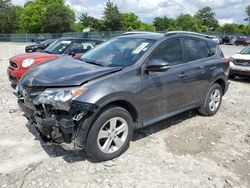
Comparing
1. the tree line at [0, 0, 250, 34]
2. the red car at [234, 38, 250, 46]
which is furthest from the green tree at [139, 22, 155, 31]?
the red car at [234, 38, 250, 46]

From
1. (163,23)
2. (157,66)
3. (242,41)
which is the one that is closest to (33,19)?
(163,23)

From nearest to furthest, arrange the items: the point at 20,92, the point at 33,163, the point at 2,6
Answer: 1. the point at 33,163
2. the point at 20,92
3. the point at 2,6

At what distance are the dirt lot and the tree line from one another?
194 feet

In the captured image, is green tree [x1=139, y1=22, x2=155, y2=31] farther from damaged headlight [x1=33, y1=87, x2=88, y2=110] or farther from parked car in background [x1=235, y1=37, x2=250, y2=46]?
damaged headlight [x1=33, y1=87, x2=88, y2=110]

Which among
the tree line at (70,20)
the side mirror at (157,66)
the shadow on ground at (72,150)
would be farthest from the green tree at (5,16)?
the side mirror at (157,66)

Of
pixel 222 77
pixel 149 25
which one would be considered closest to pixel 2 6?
pixel 149 25

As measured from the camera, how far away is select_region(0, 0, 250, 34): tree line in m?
64.0

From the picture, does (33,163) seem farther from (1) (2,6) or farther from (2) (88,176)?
(1) (2,6)

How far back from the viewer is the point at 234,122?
20.3 feet

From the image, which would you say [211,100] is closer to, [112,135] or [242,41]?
[112,135]

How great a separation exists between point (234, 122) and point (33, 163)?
163 inches

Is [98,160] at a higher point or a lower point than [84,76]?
lower

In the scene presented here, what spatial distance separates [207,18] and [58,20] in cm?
5646

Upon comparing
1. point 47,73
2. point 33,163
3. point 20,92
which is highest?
point 47,73
